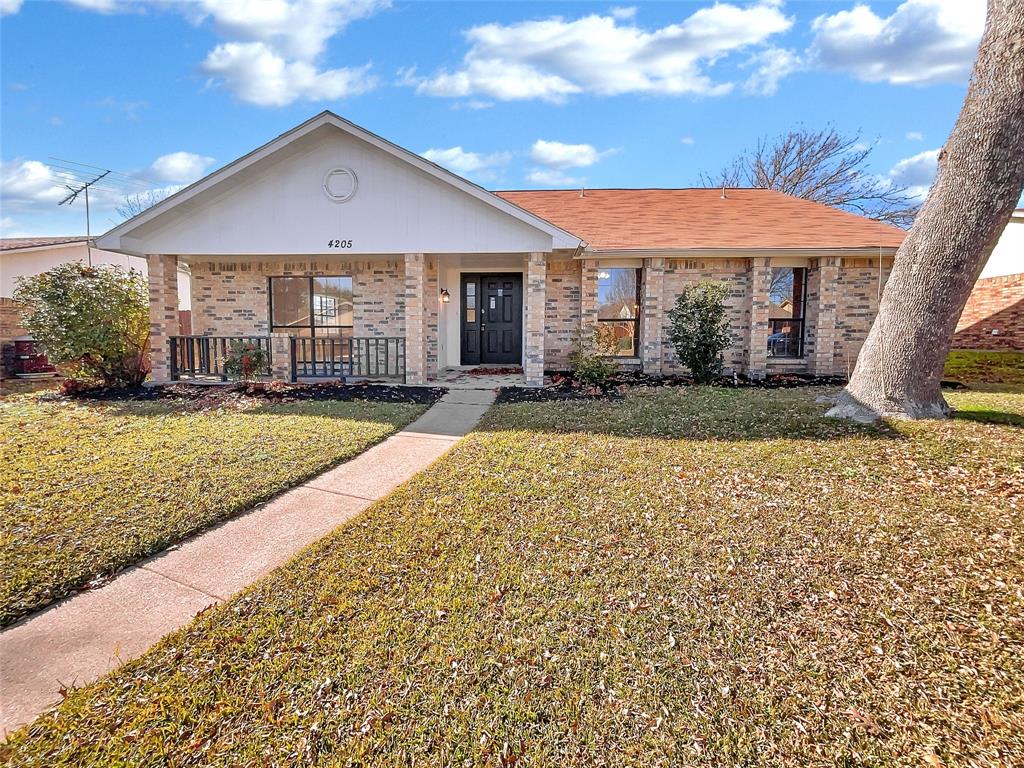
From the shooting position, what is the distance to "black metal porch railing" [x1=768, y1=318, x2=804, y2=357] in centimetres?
1191

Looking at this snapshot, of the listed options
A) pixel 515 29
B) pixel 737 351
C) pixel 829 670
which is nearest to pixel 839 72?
pixel 737 351

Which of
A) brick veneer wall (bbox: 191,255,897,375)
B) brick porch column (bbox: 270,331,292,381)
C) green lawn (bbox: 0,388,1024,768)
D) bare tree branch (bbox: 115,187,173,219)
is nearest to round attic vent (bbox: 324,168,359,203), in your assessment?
brick veneer wall (bbox: 191,255,897,375)

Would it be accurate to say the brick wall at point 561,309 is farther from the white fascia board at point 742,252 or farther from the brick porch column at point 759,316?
the brick porch column at point 759,316

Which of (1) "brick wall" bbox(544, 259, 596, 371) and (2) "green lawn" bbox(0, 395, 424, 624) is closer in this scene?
(2) "green lawn" bbox(0, 395, 424, 624)

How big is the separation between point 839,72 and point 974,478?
12.4 meters

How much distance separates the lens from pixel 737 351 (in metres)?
11.7

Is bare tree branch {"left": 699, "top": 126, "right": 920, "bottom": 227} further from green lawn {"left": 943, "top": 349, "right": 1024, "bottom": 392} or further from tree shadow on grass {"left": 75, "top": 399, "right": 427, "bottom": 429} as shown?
tree shadow on grass {"left": 75, "top": 399, "right": 427, "bottom": 429}

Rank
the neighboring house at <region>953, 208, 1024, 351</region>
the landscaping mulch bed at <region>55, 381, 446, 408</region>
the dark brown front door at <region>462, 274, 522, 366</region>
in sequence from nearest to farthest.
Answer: the landscaping mulch bed at <region>55, 381, 446, 408</region>
the dark brown front door at <region>462, 274, 522, 366</region>
the neighboring house at <region>953, 208, 1024, 351</region>

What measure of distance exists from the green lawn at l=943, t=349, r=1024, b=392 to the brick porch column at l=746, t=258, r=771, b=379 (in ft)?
12.5

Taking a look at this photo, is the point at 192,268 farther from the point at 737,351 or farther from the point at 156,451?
the point at 737,351

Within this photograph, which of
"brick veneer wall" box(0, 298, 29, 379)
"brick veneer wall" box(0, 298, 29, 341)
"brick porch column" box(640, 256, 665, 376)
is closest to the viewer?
"brick porch column" box(640, 256, 665, 376)

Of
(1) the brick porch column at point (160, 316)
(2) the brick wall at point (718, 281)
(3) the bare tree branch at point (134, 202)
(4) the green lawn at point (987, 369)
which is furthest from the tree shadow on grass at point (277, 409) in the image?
(3) the bare tree branch at point (134, 202)

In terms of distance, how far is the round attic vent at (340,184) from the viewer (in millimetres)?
9547

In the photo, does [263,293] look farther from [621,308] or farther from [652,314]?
[652,314]
